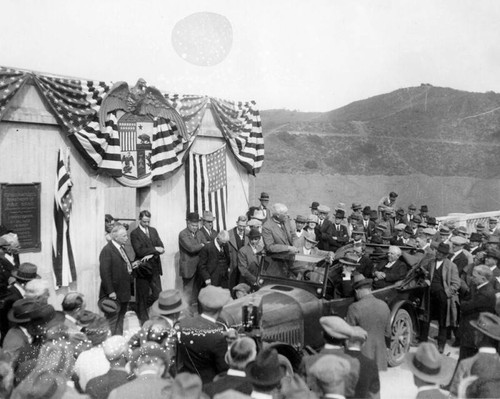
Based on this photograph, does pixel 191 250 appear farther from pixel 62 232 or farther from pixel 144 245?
pixel 62 232

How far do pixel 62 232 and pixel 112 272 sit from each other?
1.26 meters

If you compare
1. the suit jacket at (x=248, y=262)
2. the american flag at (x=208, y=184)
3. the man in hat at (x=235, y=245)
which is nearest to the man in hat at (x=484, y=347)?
the suit jacket at (x=248, y=262)

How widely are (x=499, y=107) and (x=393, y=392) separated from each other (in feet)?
257

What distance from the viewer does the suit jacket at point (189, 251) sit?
10484mm

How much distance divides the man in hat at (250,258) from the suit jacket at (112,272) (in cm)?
Result: 186

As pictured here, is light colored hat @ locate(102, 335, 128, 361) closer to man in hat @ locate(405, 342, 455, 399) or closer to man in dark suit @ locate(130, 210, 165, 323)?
man in hat @ locate(405, 342, 455, 399)

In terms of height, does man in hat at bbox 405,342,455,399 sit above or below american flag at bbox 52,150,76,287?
below

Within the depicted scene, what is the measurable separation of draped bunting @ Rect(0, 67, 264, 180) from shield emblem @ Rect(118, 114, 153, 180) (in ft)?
0.44

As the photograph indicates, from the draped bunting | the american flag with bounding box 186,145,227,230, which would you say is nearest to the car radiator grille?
the draped bunting

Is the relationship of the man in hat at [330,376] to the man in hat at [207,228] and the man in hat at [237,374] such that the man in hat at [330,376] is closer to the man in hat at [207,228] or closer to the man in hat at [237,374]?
the man in hat at [237,374]

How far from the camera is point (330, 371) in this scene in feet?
12.0

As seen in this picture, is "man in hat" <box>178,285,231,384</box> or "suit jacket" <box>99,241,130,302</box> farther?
"suit jacket" <box>99,241,130,302</box>

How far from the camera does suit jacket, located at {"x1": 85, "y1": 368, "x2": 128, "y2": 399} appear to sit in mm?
4035

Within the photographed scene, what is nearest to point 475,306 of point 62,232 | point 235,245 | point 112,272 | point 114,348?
point 114,348
